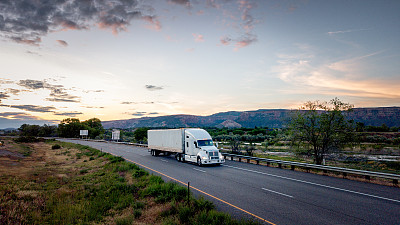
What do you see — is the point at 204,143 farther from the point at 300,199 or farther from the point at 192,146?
the point at 300,199

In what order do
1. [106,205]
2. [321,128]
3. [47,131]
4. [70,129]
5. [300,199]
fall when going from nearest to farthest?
1. [300,199]
2. [106,205]
3. [321,128]
4. [70,129]
5. [47,131]

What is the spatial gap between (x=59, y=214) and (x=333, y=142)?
23.2 m

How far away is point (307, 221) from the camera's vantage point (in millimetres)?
8477

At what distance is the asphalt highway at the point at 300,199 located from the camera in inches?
349

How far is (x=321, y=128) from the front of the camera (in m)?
23.0

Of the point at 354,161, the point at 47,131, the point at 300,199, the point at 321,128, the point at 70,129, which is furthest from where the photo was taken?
the point at 47,131

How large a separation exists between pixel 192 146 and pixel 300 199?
14.3 meters

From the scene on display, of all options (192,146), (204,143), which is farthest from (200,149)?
(192,146)

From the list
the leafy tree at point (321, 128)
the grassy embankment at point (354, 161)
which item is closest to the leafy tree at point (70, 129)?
the grassy embankment at point (354, 161)

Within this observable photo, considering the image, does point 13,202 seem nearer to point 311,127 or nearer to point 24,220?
point 24,220

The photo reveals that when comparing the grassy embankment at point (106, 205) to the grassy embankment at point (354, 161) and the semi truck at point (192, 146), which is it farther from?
the grassy embankment at point (354, 161)

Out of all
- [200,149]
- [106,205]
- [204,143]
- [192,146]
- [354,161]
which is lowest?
[354,161]

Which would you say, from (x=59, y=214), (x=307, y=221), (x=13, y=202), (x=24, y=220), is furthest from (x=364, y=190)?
(x=13, y=202)

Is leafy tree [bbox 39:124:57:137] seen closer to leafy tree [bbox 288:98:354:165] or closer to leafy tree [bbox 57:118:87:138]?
leafy tree [bbox 57:118:87:138]
